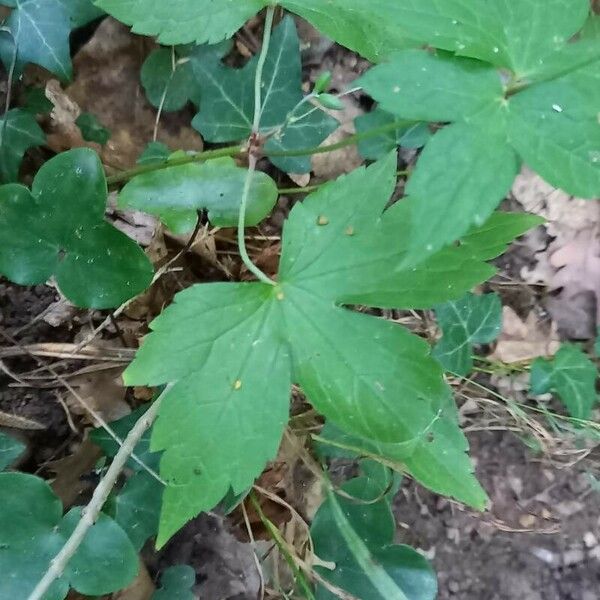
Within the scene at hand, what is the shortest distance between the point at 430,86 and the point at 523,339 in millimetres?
943

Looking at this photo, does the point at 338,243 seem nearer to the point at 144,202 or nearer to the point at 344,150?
the point at 144,202

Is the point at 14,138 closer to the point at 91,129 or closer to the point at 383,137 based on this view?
the point at 91,129

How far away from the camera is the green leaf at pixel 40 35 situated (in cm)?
117

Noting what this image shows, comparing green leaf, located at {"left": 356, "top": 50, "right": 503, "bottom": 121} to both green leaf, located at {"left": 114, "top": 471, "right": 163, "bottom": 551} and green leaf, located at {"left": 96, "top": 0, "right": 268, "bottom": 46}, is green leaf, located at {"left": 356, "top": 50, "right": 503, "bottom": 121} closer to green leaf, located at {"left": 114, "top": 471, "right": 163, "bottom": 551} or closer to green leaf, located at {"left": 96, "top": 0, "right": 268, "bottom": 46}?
green leaf, located at {"left": 96, "top": 0, "right": 268, "bottom": 46}

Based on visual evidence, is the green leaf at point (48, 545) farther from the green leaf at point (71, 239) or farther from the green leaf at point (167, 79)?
the green leaf at point (167, 79)

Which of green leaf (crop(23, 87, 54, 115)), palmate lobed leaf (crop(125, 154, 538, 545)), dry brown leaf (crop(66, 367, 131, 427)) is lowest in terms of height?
dry brown leaf (crop(66, 367, 131, 427))

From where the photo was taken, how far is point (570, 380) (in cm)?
141

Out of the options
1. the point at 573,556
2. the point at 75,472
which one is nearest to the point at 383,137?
the point at 75,472

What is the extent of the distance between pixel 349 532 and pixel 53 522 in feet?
1.59

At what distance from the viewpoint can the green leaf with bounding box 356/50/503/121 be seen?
2.47ft

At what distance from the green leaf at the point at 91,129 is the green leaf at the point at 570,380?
3.24 feet

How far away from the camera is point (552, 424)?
4.88 ft

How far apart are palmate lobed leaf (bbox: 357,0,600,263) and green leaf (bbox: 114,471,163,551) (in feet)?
2.15

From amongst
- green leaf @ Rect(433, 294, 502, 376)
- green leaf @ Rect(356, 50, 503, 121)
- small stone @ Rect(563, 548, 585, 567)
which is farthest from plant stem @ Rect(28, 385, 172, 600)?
small stone @ Rect(563, 548, 585, 567)
